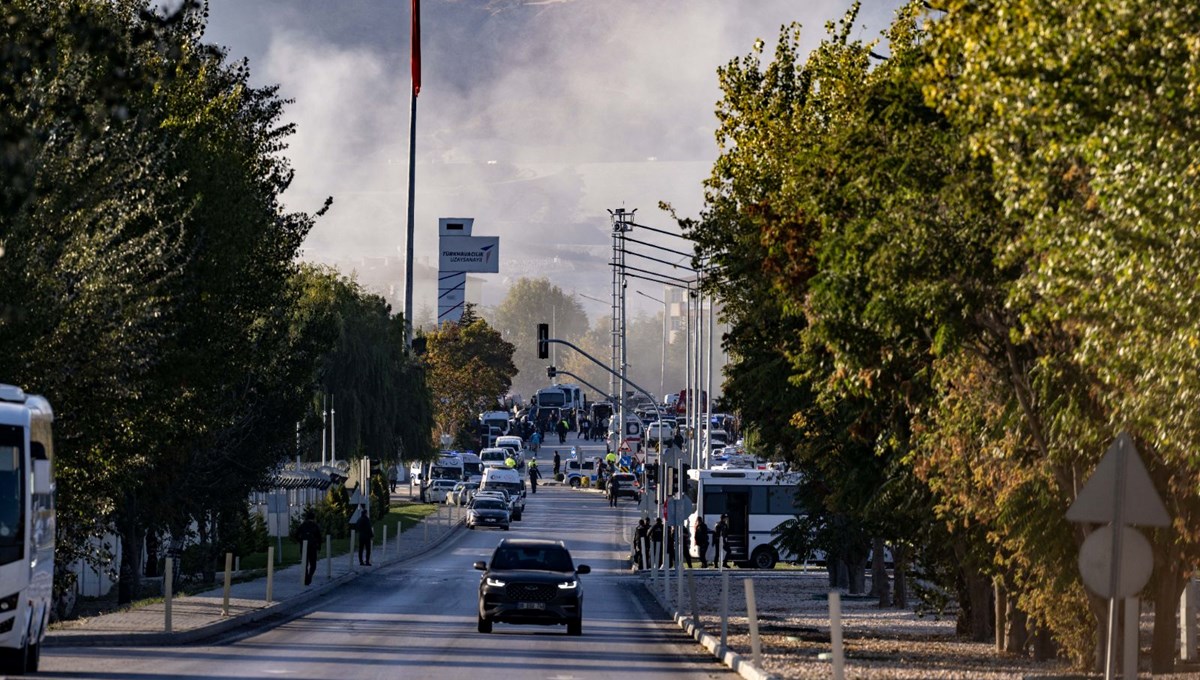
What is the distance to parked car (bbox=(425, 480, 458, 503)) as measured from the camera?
107188 mm

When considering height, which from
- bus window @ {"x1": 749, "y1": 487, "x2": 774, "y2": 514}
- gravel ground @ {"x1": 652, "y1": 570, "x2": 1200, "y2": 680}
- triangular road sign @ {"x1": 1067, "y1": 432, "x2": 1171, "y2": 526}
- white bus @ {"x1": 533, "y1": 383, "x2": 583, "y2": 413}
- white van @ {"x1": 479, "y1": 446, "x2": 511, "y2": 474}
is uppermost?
white bus @ {"x1": 533, "y1": 383, "x2": 583, "y2": 413}

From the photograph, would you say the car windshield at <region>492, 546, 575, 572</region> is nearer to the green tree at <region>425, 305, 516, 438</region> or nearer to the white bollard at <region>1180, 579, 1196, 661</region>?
the white bollard at <region>1180, 579, 1196, 661</region>

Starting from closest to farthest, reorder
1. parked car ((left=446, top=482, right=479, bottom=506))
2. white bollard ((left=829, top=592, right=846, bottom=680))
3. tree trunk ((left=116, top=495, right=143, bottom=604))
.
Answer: white bollard ((left=829, top=592, right=846, bottom=680)), tree trunk ((left=116, top=495, right=143, bottom=604)), parked car ((left=446, top=482, right=479, bottom=506))

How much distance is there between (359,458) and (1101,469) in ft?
221

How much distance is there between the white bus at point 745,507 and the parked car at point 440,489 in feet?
135

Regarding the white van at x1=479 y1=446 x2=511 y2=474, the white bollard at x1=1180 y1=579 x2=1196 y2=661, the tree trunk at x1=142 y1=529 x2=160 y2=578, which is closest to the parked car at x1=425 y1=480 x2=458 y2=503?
the white van at x1=479 y1=446 x2=511 y2=474

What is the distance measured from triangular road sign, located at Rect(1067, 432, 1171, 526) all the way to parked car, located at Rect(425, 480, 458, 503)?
90585 millimetres

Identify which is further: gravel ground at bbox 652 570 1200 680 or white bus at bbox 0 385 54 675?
gravel ground at bbox 652 570 1200 680

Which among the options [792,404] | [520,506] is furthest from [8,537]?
[520,506]

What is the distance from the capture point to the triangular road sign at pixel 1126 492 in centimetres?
1478

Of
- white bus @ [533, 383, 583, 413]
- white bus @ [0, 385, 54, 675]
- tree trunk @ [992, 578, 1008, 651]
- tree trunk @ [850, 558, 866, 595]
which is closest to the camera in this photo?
white bus @ [0, 385, 54, 675]

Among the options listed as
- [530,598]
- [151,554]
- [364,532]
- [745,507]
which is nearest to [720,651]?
[530,598]

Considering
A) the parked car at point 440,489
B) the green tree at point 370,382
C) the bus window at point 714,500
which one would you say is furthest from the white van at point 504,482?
the bus window at point 714,500

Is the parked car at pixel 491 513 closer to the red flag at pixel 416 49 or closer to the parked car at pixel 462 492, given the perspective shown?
the parked car at pixel 462 492
